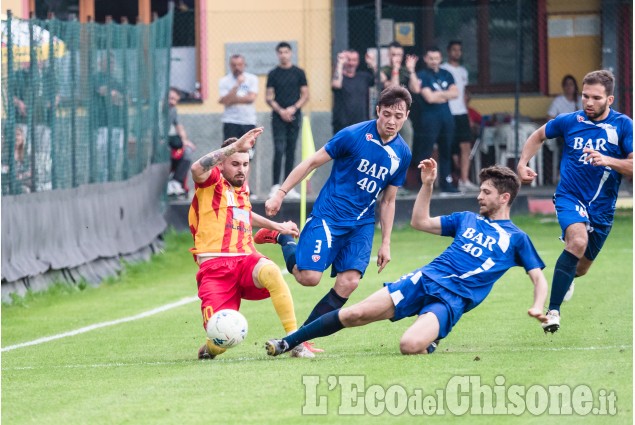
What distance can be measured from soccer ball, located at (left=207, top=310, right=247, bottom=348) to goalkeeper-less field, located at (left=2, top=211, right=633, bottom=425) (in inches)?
6.6

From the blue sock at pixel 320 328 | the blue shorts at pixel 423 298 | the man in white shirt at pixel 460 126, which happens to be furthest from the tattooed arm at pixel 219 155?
the man in white shirt at pixel 460 126

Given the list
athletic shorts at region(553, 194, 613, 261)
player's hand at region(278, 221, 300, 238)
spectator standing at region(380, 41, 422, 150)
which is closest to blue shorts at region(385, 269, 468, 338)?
player's hand at region(278, 221, 300, 238)

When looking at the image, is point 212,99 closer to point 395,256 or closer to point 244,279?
point 395,256

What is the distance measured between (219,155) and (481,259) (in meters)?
2.05

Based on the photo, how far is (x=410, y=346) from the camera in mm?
9633

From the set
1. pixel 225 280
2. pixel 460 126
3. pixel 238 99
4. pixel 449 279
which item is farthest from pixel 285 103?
pixel 449 279

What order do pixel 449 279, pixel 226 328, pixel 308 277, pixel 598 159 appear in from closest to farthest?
pixel 226 328 < pixel 449 279 < pixel 598 159 < pixel 308 277

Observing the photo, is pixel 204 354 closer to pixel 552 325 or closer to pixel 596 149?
pixel 552 325

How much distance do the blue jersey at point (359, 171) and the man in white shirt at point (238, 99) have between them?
11.2 m

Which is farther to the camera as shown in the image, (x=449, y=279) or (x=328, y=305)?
(x=328, y=305)

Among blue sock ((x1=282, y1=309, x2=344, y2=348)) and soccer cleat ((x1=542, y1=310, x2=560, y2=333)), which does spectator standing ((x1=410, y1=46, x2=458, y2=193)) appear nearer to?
soccer cleat ((x1=542, y1=310, x2=560, y2=333))

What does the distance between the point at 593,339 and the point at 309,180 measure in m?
13.1

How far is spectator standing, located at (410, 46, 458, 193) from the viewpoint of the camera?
22.2 metres

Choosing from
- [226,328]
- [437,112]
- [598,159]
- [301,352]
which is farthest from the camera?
[437,112]
